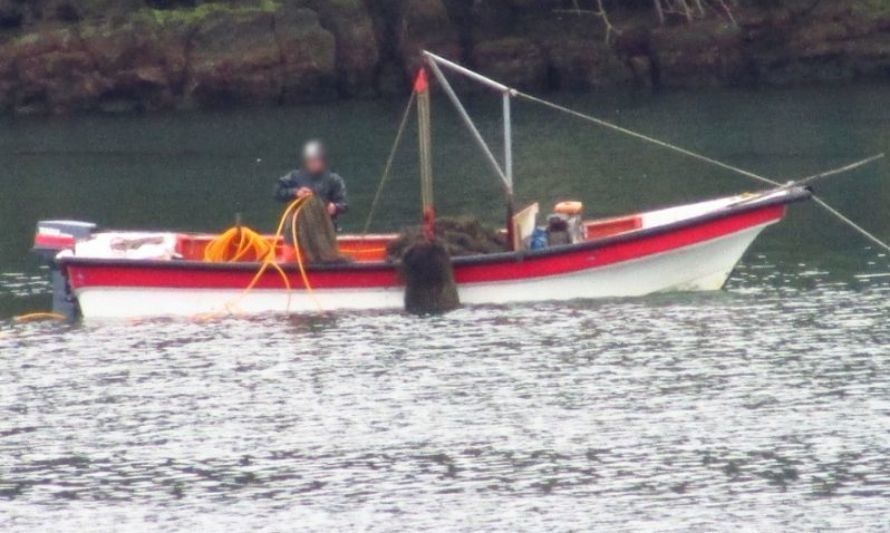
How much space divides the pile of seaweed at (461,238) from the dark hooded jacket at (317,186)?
747mm

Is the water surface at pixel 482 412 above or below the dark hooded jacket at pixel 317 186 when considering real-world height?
below

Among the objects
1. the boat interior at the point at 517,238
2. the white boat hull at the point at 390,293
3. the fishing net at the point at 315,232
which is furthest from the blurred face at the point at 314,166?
the white boat hull at the point at 390,293

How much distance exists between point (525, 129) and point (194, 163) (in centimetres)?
780

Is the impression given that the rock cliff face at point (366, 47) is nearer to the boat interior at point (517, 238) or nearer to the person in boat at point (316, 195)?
the boat interior at point (517, 238)

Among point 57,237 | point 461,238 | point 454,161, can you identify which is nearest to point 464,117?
point 461,238

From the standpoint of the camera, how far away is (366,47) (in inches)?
1977

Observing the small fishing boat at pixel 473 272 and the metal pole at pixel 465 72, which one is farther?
the metal pole at pixel 465 72

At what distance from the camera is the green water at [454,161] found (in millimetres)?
28312

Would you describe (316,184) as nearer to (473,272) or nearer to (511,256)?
(473,272)

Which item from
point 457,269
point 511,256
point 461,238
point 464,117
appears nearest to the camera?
point 511,256

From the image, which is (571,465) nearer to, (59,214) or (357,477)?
(357,477)

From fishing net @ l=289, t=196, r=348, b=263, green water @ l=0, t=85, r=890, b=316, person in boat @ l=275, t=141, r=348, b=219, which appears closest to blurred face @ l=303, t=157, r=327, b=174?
person in boat @ l=275, t=141, r=348, b=219

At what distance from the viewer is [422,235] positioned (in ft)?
64.5

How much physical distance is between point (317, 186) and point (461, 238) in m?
1.56
